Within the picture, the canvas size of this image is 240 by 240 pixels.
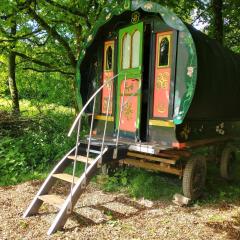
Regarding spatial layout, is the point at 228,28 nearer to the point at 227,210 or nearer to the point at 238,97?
the point at 238,97

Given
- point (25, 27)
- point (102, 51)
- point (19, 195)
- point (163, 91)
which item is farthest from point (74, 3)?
point (19, 195)

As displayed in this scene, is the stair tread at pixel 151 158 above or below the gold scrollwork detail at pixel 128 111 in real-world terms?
below

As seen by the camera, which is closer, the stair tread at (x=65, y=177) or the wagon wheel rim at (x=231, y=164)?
the stair tread at (x=65, y=177)

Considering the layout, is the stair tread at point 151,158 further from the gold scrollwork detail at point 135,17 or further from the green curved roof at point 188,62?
the gold scrollwork detail at point 135,17

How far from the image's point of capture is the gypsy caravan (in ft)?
19.7

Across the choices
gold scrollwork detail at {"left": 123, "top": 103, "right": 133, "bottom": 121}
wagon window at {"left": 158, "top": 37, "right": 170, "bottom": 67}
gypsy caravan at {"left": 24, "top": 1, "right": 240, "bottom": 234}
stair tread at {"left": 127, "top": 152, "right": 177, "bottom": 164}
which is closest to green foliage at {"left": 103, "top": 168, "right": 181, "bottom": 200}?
gypsy caravan at {"left": 24, "top": 1, "right": 240, "bottom": 234}

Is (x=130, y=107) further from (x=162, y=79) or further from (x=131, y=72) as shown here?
(x=162, y=79)

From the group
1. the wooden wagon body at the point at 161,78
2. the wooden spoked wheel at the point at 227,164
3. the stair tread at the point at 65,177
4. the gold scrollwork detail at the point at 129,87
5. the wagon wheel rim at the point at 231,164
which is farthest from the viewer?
the wagon wheel rim at the point at 231,164

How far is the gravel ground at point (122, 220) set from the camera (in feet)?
17.0

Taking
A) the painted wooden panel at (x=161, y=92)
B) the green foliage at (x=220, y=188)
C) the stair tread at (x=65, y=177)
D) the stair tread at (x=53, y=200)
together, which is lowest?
the green foliage at (x=220, y=188)

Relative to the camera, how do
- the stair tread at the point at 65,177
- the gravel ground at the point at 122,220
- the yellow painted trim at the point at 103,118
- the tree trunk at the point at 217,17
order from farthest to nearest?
the tree trunk at the point at 217,17
the yellow painted trim at the point at 103,118
the stair tread at the point at 65,177
the gravel ground at the point at 122,220

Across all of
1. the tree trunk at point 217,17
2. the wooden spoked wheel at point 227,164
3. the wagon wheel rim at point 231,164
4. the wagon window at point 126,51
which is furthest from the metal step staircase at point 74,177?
the tree trunk at point 217,17

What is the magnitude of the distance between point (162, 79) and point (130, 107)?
3.19 feet

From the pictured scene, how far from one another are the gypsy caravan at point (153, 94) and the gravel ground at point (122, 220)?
35 cm
